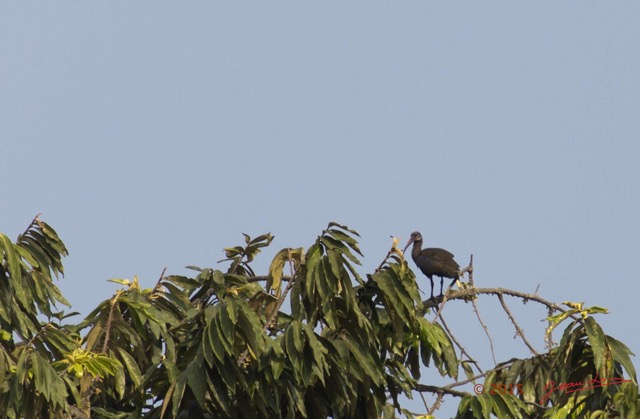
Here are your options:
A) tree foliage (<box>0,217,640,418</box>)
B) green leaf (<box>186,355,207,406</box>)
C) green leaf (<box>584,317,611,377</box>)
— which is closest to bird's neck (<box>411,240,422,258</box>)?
tree foliage (<box>0,217,640,418</box>)

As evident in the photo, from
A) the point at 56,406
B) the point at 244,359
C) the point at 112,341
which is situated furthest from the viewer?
the point at 112,341

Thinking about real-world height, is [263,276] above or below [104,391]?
above

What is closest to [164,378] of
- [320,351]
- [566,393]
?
[320,351]

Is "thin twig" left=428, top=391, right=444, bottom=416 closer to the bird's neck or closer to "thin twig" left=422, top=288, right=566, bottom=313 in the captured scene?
"thin twig" left=422, top=288, right=566, bottom=313

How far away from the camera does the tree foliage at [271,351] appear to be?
9.46 meters

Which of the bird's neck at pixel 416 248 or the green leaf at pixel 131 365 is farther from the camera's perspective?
the bird's neck at pixel 416 248

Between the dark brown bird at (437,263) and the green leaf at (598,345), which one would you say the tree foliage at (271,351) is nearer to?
the green leaf at (598,345)

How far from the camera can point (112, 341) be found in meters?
10.7

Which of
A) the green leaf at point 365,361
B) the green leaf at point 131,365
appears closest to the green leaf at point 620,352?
the green leaf at point 365,361

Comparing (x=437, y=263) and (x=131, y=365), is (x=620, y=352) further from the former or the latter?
(x=437, y=263)

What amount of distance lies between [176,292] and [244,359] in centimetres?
173

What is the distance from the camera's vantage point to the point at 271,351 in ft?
31.6

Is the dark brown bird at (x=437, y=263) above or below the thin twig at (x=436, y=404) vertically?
above

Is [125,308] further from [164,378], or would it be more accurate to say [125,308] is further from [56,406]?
[56,406]
